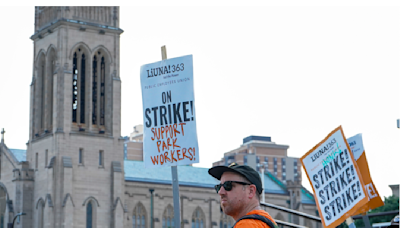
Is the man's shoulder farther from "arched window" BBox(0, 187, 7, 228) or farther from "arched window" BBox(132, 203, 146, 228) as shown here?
"arched window" BBox(132, 203, 146, 228)

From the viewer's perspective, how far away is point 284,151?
196m

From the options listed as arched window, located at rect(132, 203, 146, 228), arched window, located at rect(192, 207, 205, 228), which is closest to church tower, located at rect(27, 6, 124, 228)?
arched window, located at rect(132, 203, 146, 228)

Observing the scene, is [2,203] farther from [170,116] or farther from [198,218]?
[170,116]

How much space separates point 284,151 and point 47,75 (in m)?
132

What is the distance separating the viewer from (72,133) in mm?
66312

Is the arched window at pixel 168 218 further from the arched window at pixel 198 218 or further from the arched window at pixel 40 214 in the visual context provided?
the arched window at pixel 40 214

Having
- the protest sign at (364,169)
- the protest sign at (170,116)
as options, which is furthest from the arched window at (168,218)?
the protest sign at (364,169)

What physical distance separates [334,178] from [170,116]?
286cm

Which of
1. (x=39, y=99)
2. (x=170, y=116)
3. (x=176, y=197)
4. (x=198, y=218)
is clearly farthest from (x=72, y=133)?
(x=176, y=197)

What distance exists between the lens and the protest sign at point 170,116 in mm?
12812

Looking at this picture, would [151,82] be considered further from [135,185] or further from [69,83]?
[135,185]

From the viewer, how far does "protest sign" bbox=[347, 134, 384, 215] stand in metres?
12.3

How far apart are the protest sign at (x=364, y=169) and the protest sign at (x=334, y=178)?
1.75 ft

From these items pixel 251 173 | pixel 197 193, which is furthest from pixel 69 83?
pixel 251 173
